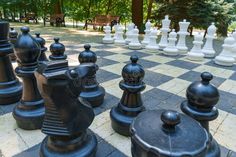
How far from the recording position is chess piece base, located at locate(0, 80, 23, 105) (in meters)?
1.81

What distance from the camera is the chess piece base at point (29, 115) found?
1476mm

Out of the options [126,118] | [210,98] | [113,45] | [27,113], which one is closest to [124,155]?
[126,118]

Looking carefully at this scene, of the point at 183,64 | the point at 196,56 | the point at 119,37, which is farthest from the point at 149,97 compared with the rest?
the point at 119,37

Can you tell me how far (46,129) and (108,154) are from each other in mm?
447

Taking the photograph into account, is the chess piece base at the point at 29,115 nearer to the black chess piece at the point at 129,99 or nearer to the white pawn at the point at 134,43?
the black chess piece at the point at 129,99

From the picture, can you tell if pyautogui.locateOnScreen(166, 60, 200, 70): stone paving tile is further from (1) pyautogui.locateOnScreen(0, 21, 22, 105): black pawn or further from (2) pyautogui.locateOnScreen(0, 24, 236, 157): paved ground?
(1) pyautogui.locateOnScreen(0, 21, 22, 105): black pawn

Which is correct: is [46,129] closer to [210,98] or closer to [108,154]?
[108,154]

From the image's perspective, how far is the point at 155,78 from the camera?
106 inches

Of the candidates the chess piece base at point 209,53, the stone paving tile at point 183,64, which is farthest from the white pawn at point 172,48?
the chess piece base at point 209,53

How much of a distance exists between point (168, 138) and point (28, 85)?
3.87 ft

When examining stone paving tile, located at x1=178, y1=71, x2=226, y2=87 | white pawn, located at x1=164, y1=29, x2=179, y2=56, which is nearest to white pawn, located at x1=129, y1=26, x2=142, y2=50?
white pawn, located at x1=164, y1=29, x2=179, y2=56

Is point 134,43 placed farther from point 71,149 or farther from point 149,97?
point 71,149

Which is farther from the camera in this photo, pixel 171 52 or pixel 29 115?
pixel 171 52

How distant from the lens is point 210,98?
48.1 inches
